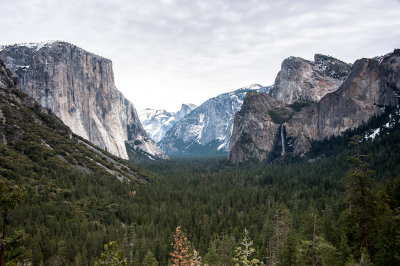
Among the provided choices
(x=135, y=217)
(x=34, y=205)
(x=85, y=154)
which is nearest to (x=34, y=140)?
(x=85, y=154)

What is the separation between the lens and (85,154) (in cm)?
13125

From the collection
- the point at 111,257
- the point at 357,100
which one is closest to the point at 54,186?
the point at 111,257

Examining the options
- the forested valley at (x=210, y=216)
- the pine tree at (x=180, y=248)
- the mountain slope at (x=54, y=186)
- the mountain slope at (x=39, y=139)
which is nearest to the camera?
the pine tree at (x=180, y=248)

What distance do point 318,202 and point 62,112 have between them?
156 m

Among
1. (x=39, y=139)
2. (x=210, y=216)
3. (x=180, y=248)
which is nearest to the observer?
(x=180, y=248)

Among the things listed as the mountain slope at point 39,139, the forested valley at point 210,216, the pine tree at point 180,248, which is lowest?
the forested valley at point 210,216

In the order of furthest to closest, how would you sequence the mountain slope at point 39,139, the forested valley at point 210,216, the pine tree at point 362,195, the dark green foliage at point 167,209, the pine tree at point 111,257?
1. the mountain slope at point 39,139
2. the dark green foliage at point 167,209
3. the forested valley at point 210,216
4. the pine tree at point 362,195
5. the pine tree at point 111,257

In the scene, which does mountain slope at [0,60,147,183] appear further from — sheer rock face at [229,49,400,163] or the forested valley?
sheer rock face at [229,49,400,163]

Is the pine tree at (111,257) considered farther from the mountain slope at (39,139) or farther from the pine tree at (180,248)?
the mountain slope at (39,139)

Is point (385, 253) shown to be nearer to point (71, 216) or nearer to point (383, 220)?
point (383, 220)

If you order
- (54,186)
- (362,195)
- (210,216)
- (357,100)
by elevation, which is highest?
(357,100)

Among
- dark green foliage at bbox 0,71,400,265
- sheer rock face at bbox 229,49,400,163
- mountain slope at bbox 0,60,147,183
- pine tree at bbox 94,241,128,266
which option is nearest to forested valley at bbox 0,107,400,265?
pine tree at bbox 94,241,128,266

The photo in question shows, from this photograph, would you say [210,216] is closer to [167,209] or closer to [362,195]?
[167,209]

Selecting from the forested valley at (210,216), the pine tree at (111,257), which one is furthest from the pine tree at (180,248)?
the pine tree at (111,257)
